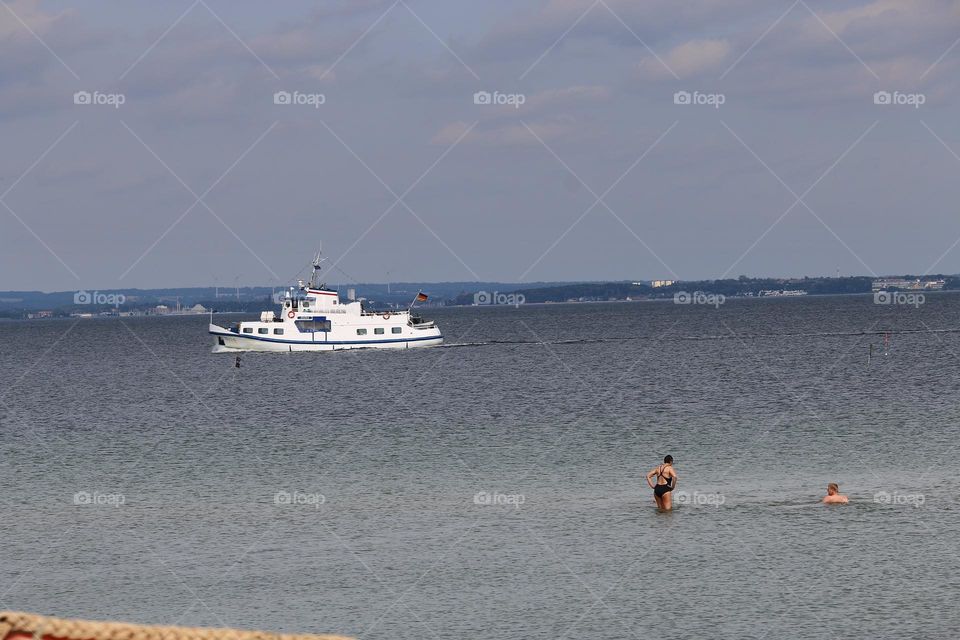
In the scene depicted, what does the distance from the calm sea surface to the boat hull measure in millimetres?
41896

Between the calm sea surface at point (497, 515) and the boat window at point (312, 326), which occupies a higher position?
the boat window at point (312, 326)

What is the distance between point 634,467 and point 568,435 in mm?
12407

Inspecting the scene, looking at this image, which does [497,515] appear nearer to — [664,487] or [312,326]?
[664,487]

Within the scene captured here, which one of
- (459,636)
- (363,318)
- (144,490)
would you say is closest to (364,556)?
(459,636)

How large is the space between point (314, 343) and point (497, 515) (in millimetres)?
92030

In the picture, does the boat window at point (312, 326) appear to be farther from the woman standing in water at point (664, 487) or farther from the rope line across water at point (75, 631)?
the rope line across water at point (75, 631)

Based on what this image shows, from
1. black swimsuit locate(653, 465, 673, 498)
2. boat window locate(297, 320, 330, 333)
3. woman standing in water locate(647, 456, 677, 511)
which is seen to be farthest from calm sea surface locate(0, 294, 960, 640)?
boat window locate(297, 320, 330, 333)

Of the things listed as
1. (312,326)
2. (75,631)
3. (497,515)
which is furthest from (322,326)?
(75,631)

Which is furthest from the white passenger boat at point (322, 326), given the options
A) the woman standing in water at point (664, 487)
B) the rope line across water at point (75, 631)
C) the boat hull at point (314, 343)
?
the rope line across water at point (75, 631)

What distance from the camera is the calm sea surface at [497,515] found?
85.2 feet

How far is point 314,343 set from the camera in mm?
126250

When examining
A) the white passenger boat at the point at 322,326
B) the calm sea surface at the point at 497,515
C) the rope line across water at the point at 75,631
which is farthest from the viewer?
the white passenger boat at the point at 322,326

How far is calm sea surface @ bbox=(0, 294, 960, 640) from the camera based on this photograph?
26.0 m

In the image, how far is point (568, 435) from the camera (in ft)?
190
